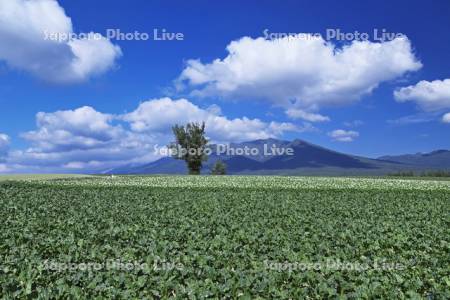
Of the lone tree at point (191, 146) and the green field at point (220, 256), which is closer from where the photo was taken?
the green field at point (220, 256)

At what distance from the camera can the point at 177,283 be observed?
936cm

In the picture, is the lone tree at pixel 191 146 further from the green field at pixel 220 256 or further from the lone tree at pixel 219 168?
the green field at pixel 220 256

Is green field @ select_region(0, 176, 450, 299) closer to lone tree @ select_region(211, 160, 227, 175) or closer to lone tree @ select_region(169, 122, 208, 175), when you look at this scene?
lone tree @ select_region(169, 122, 208, 175)

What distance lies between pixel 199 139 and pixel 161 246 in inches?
3292

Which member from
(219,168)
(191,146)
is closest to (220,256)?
(191,146)

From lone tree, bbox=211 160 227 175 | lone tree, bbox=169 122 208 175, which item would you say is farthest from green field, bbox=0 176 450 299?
lone tree, bbox=211 160 227 175

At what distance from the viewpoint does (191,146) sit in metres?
95.7

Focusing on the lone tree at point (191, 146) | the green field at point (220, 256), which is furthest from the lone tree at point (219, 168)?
the green field at point (220, 256)

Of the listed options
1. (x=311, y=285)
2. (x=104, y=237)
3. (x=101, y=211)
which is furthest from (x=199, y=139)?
(x=311, y=285)

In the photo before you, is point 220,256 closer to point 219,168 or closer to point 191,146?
point 191,146

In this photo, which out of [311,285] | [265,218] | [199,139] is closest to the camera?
[311,285]

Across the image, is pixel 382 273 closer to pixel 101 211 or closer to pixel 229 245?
pixel 229 245

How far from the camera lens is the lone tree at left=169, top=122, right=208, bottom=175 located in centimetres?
9300

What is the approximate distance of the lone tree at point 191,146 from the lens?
93.0 m
